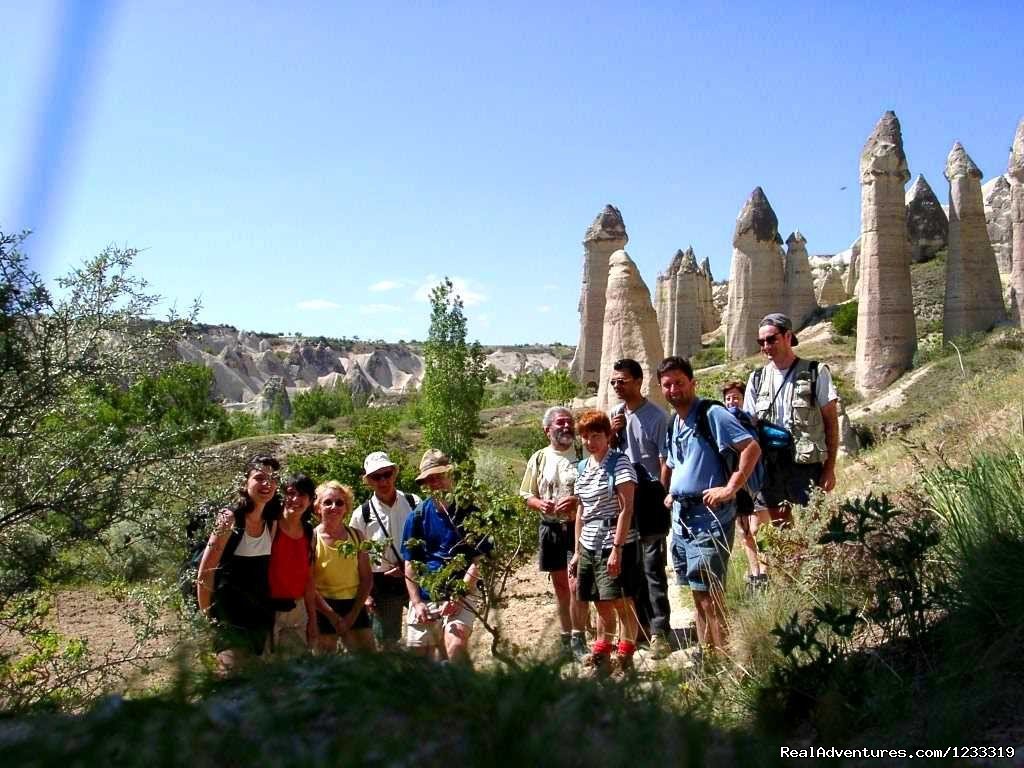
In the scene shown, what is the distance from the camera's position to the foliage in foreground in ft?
6.48

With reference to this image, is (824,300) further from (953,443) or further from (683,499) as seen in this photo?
(683,499)

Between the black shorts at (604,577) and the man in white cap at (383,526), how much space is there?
1007 millimetres

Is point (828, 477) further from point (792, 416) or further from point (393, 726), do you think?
point (393, 726)

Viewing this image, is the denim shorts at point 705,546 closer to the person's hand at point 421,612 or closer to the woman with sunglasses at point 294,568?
the person's hand at point 421,612

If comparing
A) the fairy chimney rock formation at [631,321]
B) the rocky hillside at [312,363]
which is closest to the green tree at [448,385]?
the fairy chimney rock formation at [631,321]

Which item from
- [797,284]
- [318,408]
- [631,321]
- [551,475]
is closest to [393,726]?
[551,475]

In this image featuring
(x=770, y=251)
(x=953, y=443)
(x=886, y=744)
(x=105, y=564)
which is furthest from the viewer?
(x=770, y=251)

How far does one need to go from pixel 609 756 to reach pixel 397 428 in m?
26.2

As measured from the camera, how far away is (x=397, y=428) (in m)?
27.9

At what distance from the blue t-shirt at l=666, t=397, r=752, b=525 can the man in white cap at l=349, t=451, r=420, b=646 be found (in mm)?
1572

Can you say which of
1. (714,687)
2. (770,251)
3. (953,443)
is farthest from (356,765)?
(770,251)

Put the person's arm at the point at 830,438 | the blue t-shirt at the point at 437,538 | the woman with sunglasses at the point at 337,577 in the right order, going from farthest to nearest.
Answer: the person's arm at the point at 830,438 < the woman with sunglasses at the point at 337,577 < the blue t-shirt at the point at 437,538

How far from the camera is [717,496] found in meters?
4.20

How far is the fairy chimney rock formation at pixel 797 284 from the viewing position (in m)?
32.9
